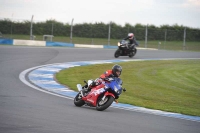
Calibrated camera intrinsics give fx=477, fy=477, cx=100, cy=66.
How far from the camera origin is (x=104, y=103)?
36.5 feet

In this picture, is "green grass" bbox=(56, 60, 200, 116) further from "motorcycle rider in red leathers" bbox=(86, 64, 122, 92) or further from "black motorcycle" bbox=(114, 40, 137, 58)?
"black motorcycle" bbox=(114, 40, 137, 58)

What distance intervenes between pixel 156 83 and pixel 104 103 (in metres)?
7.72

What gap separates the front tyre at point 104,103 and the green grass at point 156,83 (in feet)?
6.72

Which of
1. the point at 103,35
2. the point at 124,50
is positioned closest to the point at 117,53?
the point at 124,50

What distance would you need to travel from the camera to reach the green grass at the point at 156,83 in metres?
13.8

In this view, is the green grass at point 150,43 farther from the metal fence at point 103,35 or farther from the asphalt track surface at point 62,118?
the asphalt track surface at point 62,118

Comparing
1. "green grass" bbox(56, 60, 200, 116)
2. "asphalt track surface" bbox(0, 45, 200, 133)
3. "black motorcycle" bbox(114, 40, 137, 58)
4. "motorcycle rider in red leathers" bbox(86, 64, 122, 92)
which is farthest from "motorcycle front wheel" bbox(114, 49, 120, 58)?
"motorcycle rider in red leathers" bbox(86, 64, 122, 92)

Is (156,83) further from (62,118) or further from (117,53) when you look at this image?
(117,53)

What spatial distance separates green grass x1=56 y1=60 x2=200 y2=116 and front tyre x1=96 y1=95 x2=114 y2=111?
2.05 metres

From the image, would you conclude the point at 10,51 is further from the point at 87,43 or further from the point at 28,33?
the point at 87,43

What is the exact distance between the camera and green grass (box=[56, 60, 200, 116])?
45.2 feet

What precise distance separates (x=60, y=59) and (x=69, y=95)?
12.5m

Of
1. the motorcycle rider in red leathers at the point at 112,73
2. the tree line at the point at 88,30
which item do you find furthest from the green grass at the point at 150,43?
the motorcycle rider in red leathers at the point at 112,73

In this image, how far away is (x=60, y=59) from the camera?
26.5 metres
